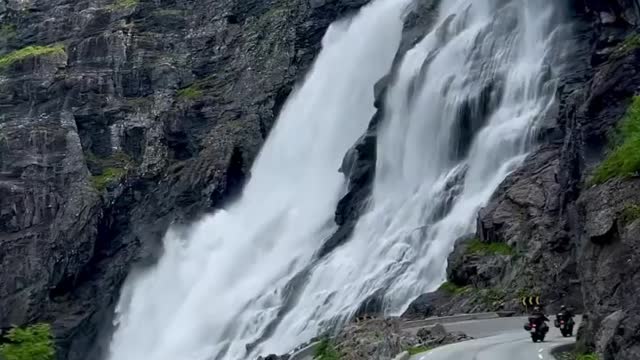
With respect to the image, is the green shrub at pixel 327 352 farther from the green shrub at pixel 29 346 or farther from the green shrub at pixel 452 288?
the green shrub at pixel 452 288

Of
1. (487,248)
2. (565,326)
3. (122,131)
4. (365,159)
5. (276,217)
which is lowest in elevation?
(565,326)

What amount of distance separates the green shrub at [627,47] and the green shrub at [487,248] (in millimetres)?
8076

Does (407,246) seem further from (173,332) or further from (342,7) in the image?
(342,7)

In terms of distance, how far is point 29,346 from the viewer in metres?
20.4

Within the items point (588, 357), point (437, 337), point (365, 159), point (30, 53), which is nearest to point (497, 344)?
point (437, 337)

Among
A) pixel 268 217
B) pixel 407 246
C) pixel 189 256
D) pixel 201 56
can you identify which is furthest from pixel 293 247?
pixel 201 56

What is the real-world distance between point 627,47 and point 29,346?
23.7m

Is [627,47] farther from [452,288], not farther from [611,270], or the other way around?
[611,270]

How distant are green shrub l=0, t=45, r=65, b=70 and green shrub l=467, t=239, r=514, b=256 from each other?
166ft

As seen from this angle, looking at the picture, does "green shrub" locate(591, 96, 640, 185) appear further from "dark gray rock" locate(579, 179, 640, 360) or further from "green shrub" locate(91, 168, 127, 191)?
"green shrub" locate(91, 168, 127, 191)

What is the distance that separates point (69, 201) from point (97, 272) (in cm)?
574

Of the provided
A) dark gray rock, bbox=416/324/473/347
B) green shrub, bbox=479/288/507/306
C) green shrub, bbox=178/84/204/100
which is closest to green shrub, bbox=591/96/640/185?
dark gray rock, bbox=416/324/473/347

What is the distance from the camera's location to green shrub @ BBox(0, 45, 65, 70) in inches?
2955

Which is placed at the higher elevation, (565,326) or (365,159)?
(365,159)
